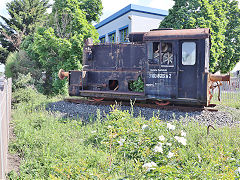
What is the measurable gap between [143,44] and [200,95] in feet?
11.0

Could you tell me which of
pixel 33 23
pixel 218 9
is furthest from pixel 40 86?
pixel 33 23

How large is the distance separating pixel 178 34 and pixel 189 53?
2.75ft

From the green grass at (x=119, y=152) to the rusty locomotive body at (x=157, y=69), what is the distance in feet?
7.38

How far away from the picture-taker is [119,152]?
172 inches

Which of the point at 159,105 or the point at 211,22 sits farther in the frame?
the point at 211,22

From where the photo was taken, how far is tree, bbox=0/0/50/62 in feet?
97.0

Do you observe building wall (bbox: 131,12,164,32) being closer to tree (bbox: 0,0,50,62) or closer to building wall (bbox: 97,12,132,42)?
building wall (bbox: 97,12,132,42)

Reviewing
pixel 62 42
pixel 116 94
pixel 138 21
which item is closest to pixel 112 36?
pixel 138 21

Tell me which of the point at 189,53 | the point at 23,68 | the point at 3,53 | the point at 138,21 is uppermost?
the point at 138,21

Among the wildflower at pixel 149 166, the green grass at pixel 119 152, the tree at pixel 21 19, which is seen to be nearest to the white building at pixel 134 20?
the tree at pixel 21 19

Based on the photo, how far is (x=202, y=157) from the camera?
4277mm

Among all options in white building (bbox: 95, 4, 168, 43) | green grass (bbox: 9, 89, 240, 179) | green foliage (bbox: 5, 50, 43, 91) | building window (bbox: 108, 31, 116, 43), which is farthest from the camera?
building window (bbox: 108, 31, 116, 43)

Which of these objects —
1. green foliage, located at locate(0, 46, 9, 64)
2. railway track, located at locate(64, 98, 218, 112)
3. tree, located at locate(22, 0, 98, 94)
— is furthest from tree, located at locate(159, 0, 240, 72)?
green foliage, located at locate(0, 46, 9, 64)

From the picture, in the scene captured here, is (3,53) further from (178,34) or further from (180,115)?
(180,115)
